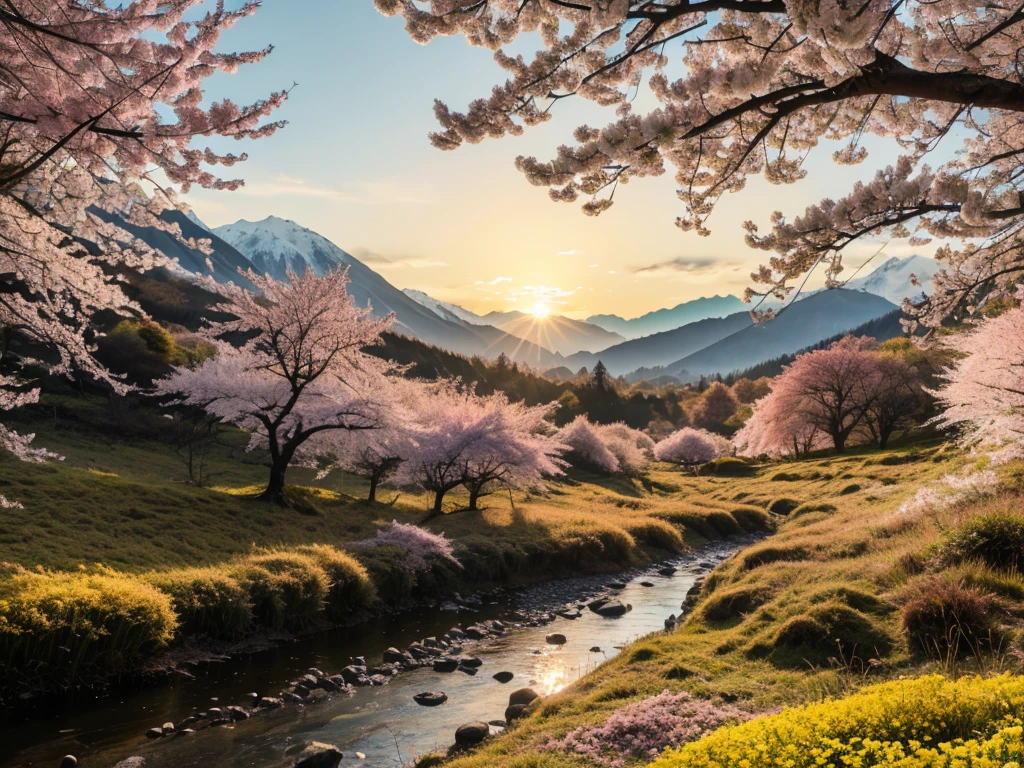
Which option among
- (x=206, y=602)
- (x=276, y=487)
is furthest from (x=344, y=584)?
(x=276, y=487)

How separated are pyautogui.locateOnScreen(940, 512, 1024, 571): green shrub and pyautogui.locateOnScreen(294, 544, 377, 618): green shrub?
1503 cm

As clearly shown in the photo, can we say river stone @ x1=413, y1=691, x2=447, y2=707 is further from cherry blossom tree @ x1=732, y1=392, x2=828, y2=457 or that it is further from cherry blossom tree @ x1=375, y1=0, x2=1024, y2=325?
cherry blossom tree @ x1=732, y1=392, x2=828, y2=457

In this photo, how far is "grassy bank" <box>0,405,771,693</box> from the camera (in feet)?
40.1

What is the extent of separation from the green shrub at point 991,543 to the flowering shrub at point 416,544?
15.5 meters

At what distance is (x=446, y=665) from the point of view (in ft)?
48.2

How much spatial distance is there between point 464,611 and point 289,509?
1022 cm

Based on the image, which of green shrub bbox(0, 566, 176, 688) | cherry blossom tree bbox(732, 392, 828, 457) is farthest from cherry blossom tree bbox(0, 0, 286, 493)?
cherry blossom tree bbox(732, 392, 828, 457)

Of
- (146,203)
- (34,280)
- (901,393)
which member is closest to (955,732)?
(146,203)

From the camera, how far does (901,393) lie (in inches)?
2448

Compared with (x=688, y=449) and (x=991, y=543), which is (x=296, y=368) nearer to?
(x=991, y=543)

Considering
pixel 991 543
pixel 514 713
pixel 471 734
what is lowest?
pixel 514 713

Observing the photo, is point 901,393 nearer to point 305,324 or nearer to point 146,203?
point 305,324

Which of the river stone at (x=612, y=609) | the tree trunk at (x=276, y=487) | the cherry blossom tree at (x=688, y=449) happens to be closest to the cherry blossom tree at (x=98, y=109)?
the river stone at (x=612, y=609)

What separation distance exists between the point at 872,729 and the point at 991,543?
971 centimetres
